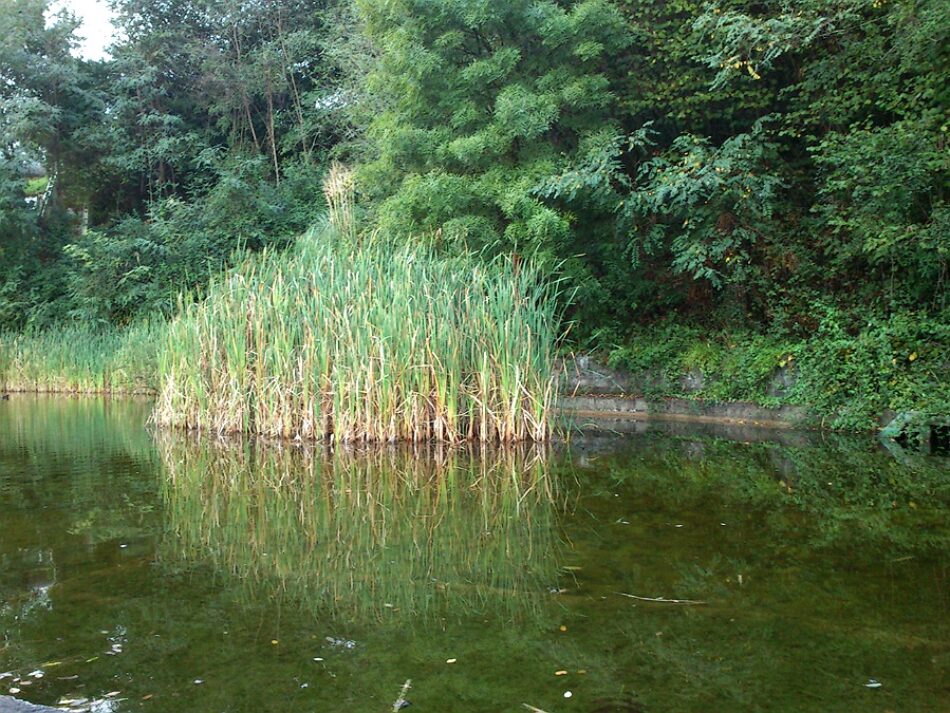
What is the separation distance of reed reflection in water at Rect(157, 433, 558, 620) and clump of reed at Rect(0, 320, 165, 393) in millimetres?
7419

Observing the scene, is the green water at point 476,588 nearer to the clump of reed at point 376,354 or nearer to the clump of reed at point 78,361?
the clump of reed at point 376,354

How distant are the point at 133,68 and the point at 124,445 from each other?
15449 millimetres

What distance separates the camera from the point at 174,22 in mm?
19531

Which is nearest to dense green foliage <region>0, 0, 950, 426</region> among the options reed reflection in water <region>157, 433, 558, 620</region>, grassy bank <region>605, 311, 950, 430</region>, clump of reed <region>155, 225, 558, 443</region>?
grassy bank <region>605, 311, 950, 430</region>

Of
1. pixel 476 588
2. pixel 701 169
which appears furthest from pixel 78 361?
pixel 476 588

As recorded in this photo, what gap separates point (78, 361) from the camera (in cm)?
1341

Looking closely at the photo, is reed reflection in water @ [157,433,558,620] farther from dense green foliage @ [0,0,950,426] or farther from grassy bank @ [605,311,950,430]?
grassy bank @ [605,311,950,430]

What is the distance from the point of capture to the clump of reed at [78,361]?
41.2 ft

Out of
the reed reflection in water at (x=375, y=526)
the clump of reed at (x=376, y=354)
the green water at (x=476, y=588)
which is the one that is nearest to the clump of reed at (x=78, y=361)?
the clump of reed at (x=376, y=354)

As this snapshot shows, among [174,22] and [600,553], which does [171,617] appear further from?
[174,22]

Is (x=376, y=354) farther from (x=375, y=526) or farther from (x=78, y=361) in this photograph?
(x=78, y=361)

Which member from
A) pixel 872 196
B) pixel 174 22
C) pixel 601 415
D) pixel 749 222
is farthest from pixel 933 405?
pixel 174 22

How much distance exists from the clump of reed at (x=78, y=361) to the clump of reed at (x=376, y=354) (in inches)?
231

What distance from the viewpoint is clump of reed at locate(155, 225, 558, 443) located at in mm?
5973
